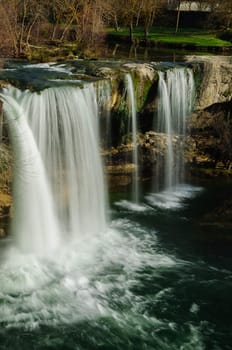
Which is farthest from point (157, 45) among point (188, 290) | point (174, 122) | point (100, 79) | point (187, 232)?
point (188, 290)

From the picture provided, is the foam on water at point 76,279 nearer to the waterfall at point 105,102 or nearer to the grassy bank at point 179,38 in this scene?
the waterfall at point 105,102

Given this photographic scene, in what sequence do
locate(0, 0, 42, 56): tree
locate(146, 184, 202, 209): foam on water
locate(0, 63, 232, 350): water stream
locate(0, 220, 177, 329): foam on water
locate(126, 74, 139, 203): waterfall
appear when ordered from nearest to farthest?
locate(0, 63, 232, 350): water stream → locate(0, 220, 177, 329): foam on water → locate(146, 184, 202, 209): foam on water → locate(126, 74, 139, 203): waterfall → locate(0, 0, 42, 56): tree

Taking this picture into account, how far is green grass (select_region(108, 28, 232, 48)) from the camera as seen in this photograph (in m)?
38.7

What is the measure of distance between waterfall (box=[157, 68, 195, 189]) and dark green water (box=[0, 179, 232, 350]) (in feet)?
14.9

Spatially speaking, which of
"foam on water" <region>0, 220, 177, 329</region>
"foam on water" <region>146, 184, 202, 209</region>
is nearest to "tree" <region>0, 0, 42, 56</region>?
"foam on water" <region>146, 184, 202, 209</region>

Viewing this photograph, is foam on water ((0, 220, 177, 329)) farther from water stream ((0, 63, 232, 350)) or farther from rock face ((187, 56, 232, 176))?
rock face ((187, 56, 232, 176))

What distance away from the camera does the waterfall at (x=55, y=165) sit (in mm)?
12844

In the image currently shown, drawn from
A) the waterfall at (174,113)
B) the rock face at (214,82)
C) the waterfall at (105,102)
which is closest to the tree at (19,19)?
the waterfall at (105,102)

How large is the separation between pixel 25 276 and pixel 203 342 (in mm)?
4408

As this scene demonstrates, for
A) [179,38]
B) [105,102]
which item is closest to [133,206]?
[105,102]

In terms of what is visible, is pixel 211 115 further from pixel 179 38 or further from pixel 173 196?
pixel 179 38

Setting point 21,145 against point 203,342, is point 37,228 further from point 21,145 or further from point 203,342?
point 203,342

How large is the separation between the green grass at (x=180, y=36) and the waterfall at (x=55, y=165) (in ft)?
82.3

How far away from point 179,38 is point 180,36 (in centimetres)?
217
